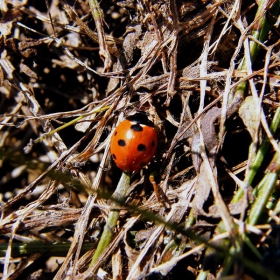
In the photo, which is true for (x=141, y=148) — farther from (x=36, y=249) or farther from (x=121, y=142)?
(x=36, y=249)

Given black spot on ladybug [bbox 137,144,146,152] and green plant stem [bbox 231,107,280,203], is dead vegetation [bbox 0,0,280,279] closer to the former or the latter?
green plant stem [bbox 231,107,280,203]

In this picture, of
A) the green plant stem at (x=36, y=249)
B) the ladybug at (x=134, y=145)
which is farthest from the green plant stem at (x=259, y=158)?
the green plant stem at (x=36, y=249)

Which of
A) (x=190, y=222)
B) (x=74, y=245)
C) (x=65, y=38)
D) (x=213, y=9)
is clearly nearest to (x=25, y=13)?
(x=65, y=38)

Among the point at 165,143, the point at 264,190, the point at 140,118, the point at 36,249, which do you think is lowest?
the point at 36,249

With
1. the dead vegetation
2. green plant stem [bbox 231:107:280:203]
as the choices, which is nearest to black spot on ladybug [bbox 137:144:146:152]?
the dead vegetation

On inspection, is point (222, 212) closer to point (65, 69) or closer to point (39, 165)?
point (39, 165)

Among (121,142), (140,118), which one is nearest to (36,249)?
(121,142)
